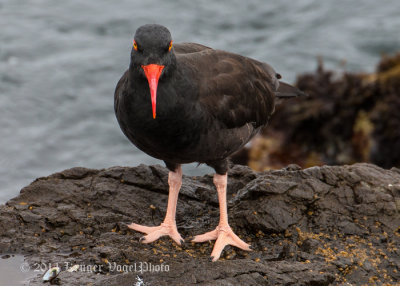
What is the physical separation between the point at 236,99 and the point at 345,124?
4.57 m

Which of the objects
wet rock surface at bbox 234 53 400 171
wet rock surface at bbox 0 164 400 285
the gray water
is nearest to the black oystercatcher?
wet rock surface at bbox 0 164 400 285

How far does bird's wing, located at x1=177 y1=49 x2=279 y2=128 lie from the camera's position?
5680mm

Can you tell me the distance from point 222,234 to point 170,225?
21.1 inches

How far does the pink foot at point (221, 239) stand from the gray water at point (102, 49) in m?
5.16

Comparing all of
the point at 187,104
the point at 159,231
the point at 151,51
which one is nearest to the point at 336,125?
the point at 159,231

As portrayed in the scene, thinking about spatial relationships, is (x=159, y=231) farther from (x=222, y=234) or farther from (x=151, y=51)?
(x=151, y=51)

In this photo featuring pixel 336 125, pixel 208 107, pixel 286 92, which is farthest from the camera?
pixel 336 125

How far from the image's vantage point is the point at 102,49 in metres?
14.5

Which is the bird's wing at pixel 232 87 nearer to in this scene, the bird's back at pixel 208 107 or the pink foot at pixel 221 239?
the bird's back at pixel 208 107

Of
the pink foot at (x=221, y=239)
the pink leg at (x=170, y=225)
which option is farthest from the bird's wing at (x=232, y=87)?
the pink foot at (x=221, y=239)

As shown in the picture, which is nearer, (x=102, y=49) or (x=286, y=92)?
(x=286, y=92)

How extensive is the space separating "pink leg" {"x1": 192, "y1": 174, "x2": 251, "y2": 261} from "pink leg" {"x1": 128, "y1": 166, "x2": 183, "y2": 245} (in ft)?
0.74

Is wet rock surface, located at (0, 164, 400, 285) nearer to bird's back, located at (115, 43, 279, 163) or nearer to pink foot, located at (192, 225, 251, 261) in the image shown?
pink foot, located at (192, 225, 251, 261)

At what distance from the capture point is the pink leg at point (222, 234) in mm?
5610
